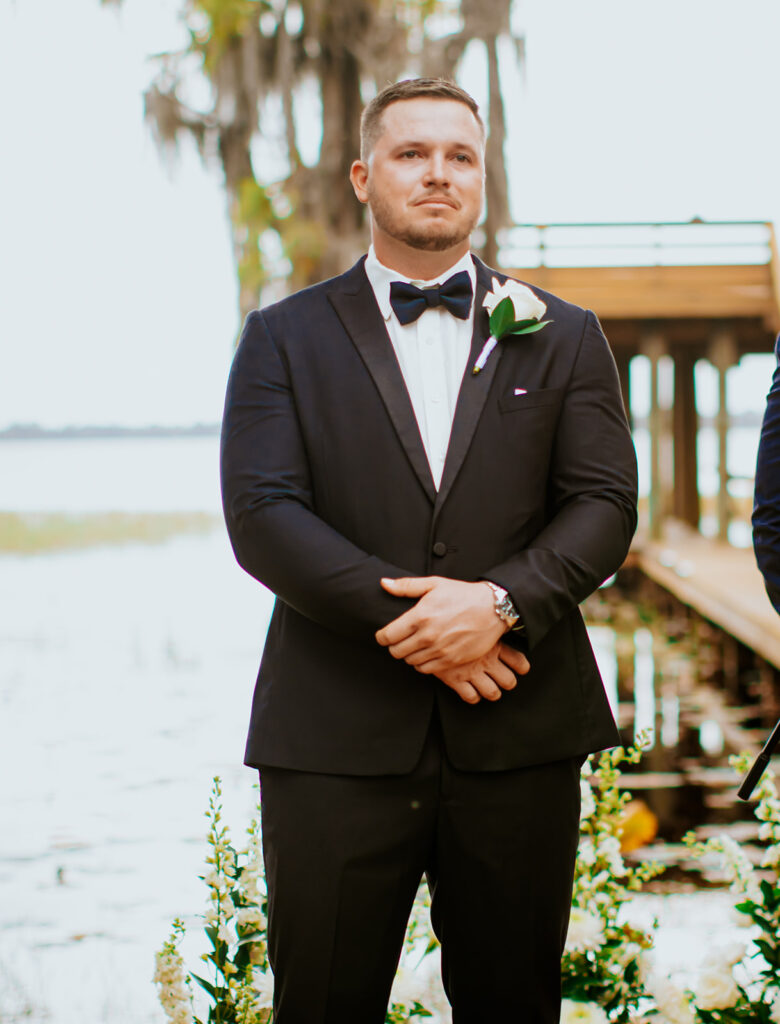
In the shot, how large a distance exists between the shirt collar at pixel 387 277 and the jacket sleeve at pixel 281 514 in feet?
0.74

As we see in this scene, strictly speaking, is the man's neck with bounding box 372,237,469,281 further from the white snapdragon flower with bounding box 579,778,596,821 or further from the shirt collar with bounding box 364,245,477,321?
the white snapdragon flower with bounding box 579,778,596,821

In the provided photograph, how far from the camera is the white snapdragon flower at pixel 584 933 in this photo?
2721 millimetres

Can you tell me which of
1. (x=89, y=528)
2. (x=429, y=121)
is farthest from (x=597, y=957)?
(x=89, y=528)

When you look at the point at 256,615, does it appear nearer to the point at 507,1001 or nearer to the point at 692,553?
the point at 692,553

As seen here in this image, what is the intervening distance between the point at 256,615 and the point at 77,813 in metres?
7.10

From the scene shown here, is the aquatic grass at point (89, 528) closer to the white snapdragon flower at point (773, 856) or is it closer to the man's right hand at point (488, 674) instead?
the white snapdragon flower at point (773, 856)

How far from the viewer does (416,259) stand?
235 cm

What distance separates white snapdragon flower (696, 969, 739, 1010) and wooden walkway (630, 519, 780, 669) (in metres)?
3.37

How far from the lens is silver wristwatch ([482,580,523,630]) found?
82.2 inches

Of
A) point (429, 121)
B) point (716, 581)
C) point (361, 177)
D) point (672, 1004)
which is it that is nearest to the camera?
point (429, 121)

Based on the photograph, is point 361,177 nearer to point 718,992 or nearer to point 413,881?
point 413,881

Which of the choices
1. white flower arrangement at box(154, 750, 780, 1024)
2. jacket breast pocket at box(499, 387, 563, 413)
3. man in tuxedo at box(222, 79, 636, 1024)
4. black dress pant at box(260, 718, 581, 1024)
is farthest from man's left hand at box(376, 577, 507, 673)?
white flower arrangement at box(154, 750, 780, 1024)

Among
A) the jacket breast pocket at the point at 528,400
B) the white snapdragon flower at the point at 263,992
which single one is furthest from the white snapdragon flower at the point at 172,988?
the jacket breast pocket at the point at 528,400

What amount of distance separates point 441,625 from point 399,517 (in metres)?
0.26
